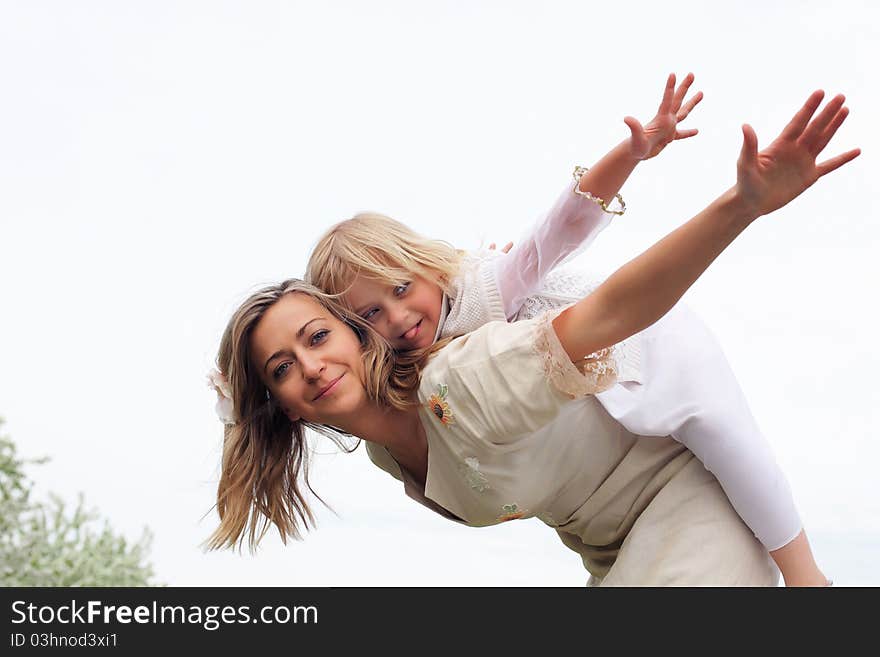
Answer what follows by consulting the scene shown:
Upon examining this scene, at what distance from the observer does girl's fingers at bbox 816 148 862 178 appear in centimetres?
193

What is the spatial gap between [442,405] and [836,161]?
102cm

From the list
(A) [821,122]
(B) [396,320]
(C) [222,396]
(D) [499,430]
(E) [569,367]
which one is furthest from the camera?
(C) [222,396]

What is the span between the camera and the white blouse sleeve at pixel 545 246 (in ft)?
9.42

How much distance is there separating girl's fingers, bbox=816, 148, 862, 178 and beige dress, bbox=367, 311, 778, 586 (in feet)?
2.19

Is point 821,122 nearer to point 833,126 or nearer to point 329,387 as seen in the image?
point 833,126

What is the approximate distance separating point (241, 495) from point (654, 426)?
126 centimetres

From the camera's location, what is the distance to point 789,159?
6.28 feet

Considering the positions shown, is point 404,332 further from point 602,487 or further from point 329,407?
point 602,487

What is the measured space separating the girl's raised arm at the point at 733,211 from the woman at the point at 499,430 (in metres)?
0.05

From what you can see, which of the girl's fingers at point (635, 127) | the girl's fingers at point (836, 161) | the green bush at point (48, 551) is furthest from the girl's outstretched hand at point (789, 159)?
the green bush at point (48, 551)

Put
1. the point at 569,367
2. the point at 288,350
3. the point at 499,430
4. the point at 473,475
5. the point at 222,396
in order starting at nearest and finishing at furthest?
the point at 569,367
the point at 499,430
the point at 473,475
the point at 288,350
the point at 222,396

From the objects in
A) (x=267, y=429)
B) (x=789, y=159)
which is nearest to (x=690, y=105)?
(x=789, y=159)
